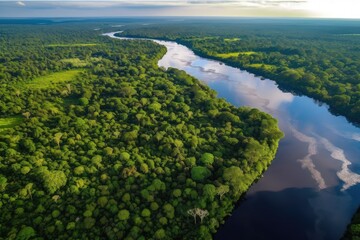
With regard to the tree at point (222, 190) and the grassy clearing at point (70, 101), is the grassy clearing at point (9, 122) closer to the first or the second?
the grassy clearing at point (70, 101)

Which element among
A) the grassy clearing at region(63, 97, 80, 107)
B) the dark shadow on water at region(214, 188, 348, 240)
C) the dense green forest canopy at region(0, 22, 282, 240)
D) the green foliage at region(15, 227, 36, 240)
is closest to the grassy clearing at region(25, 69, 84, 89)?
the dense green forest canopy at region(0, 22, 282, 240)

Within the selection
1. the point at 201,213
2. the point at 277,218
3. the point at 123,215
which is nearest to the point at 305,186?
the point at 277,218

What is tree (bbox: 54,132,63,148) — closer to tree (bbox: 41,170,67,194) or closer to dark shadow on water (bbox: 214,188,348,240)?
tree (bbox: 41,170,67,194)

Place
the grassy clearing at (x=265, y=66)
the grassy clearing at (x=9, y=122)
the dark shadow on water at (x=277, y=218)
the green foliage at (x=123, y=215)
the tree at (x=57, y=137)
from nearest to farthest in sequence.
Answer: the green foliage at (x=123, y=215), the dark shadow on water at (x=277, y=218), the tree at (x=57, y=137), the grassy clearing at (x=9, y=122), the grassy clearing at (x=265, y=66)

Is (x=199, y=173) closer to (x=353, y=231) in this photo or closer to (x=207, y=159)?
(x=207, y=159)

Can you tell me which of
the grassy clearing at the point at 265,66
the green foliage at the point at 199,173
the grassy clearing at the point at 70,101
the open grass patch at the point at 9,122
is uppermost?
the green foliage at the point at 199,173

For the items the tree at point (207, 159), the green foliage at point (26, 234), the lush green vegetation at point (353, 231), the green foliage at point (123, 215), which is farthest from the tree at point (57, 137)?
the lush green vegetation at point (353, 231)
